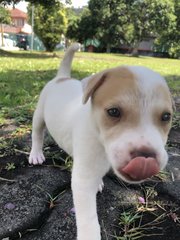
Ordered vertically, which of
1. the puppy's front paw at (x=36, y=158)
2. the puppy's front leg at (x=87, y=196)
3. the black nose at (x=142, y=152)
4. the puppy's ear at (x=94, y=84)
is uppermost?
the puppy's ear at (x=94, y=84)

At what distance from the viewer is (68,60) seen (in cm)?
359

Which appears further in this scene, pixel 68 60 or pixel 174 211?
pixel 68 60

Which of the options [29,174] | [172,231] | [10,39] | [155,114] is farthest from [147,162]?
[10,39]

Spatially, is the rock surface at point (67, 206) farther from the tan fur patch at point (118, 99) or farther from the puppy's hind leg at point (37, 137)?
the tan fur patch at point (118, 99)

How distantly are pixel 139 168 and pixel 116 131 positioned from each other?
0.84 feet

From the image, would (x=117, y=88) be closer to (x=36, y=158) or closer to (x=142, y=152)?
(x=142, y=152)

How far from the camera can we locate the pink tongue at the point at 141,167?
1.83m

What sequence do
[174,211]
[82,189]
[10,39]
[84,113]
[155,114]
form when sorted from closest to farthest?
1. [155,114]
2. [82,189]
3. [84,113]
4. [174,211]
5. [10,39]

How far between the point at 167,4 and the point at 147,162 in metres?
39.4

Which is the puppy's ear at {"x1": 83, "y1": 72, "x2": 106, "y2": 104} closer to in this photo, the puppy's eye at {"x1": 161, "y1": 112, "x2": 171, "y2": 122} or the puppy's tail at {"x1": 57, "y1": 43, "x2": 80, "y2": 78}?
the puppy's eye at {"x1": 161, "y1": 112, "x2": 171, "y2": 122}

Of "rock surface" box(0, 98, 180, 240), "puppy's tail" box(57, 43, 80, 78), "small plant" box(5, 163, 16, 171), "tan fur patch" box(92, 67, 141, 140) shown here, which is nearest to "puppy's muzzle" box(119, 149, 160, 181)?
"tan fur patch" box(92, 67, 141, 140)

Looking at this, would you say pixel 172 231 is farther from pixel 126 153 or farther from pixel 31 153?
pixel 31 153

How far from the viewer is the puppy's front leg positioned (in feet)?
7.50

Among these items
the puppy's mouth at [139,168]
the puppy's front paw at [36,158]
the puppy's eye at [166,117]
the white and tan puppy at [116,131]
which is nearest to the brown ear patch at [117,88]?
the white and tan puppy at [116,131]
